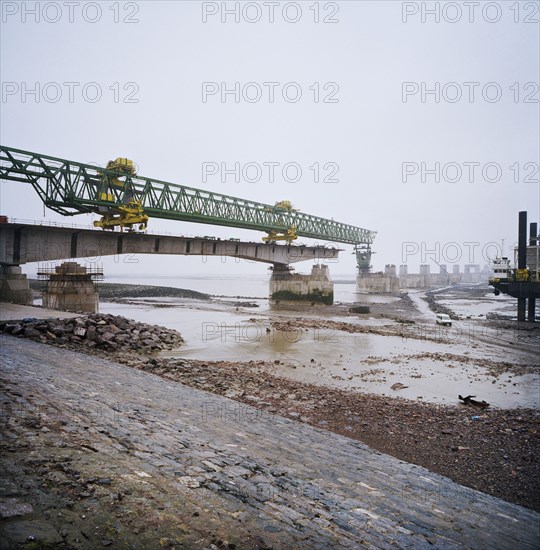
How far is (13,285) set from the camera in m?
23.4

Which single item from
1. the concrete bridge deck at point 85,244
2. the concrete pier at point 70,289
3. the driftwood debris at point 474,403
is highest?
the concrete bridge deck at point 85,244

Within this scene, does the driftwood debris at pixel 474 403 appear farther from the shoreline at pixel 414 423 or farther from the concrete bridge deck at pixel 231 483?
the concrete bridge deck at pixel 231 483

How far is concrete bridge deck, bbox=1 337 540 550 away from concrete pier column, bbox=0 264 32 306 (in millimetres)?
19713

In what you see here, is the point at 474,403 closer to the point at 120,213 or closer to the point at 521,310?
the point at 120,213

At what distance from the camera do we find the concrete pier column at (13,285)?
23344 millimetres

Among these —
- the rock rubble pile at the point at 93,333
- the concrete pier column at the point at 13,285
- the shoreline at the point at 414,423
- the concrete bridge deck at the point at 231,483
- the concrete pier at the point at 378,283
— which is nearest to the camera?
the concrete bridge deck at the point at 231,483

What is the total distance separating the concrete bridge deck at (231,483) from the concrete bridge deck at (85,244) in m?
20.1

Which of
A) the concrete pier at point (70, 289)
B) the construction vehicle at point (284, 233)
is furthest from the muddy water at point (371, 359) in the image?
the construction vehicle at point (284, 233)

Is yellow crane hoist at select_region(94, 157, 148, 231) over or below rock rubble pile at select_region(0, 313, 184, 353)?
over

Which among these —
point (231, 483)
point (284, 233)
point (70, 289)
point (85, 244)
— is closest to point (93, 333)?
point (231, 483)

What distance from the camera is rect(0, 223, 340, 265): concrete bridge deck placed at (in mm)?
23469

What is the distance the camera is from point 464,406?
9508 mm

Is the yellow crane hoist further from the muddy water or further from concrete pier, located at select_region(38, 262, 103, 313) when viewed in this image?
the muddy water

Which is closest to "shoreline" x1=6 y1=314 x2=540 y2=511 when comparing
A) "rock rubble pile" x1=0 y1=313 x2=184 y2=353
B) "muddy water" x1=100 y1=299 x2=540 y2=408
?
"muddy water" x1=100 y1=299 x2=540 y2=408
